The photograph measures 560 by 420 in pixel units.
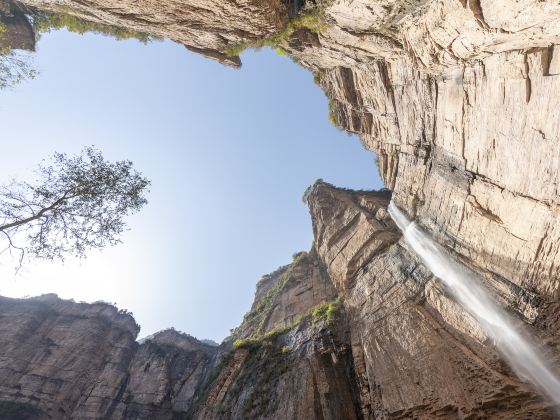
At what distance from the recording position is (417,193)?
17953mm

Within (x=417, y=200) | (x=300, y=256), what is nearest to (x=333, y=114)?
(x=417, y=200)

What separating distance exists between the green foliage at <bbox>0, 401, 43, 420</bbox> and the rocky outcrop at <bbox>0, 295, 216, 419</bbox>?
0.26ft

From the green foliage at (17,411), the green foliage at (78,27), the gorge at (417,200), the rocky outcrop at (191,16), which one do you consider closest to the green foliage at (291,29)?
the gorge at (417,200)

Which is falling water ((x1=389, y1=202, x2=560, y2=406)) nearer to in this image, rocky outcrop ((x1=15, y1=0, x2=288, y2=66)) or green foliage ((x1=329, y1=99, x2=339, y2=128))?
green foliage ((x1=329, y1=99, x2=339, y2=128))

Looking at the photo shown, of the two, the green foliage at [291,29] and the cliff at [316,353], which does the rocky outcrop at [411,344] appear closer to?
the cliff at [316,353]

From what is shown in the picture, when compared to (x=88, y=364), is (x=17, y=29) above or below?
above

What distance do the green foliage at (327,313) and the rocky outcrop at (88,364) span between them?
18.2 metres

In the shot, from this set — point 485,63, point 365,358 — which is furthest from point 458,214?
point 365,358

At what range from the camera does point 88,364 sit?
1369 inches

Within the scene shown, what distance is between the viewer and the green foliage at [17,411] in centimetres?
2797

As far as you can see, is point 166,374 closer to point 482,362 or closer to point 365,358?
point 365,358

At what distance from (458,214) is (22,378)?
4178cm

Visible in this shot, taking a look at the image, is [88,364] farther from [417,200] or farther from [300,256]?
[417,200]

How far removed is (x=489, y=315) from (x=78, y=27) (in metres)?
22.3
